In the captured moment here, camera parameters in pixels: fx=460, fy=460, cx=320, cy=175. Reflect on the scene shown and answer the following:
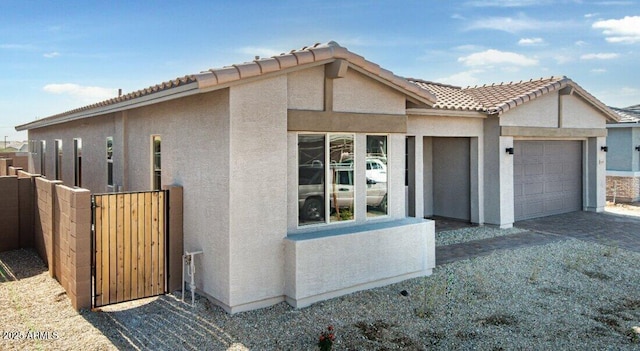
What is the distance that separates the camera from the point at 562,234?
1404 cm

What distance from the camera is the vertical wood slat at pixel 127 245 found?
770 centimetres

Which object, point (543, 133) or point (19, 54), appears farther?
point (19, 54)

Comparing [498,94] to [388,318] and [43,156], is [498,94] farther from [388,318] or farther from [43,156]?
[43,156]

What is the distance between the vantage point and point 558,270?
33.5ft

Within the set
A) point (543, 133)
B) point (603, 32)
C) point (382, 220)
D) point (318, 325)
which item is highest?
point (603, 32)

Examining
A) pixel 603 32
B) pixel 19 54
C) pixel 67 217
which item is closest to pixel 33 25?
pixel 19 54

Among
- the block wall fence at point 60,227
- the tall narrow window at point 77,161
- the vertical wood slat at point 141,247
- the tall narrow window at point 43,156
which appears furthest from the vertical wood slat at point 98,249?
the tall narrow window at point 43,156

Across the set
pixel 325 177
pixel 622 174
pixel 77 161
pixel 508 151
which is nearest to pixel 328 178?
pixel 325 177

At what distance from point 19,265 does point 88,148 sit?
19.5 ft

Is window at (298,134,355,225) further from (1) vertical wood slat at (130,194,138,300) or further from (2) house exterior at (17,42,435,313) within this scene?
(1) vertical wood slat at (130,194,138,300)

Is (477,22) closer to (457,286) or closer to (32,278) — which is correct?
(457,286)

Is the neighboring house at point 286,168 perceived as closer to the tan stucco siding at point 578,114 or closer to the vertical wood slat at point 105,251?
the vertical wood slat at point 105,251

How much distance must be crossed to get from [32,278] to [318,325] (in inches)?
243

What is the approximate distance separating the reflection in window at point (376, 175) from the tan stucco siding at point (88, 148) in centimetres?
766
